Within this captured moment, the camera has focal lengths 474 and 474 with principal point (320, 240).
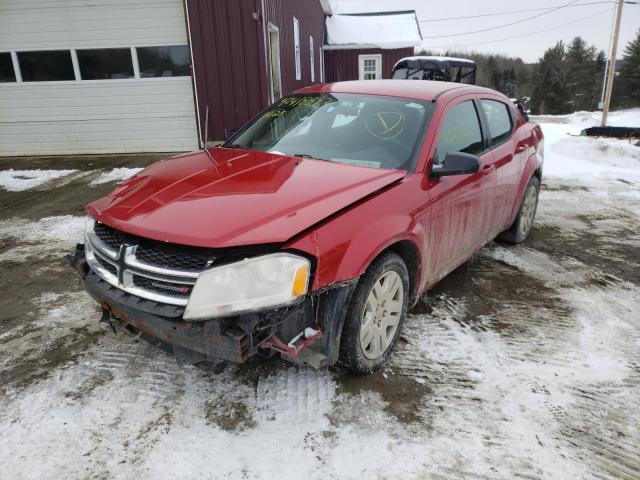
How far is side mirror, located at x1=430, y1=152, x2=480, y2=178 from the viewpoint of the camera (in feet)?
9.28

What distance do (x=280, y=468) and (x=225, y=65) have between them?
32.1 feet

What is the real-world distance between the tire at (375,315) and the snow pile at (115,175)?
624 cm

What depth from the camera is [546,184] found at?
7.96 metres

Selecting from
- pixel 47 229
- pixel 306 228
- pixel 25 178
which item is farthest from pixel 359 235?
pixel 25 178

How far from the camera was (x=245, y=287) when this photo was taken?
2.09 metres

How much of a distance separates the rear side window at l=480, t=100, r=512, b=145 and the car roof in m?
0.19

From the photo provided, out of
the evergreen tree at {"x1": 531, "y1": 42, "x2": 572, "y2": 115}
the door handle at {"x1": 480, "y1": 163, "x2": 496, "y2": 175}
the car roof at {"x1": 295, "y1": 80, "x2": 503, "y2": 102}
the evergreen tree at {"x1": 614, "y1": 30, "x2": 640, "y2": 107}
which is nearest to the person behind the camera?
the car roof at {"x1": 295, "y1": 80, "x2": 503, "y2": 102}

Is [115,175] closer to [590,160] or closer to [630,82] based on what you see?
[590,160]

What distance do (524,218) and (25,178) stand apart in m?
8.16

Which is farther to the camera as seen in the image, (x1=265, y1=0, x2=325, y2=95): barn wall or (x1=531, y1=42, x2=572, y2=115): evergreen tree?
(x1=531, y1=42, x2=572, y2=115): evergreen tree

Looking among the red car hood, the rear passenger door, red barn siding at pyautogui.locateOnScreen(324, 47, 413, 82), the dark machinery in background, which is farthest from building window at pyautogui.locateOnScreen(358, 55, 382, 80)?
the red car hood

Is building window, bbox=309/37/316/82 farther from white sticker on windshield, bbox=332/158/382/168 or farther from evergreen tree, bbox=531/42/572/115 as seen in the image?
evergreen tree, bbox=531/42/572/115

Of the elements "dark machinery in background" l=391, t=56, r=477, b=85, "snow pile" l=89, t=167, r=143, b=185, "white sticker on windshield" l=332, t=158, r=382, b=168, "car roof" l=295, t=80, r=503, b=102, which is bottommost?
"snow pile" l=89, t=167, r=143, b=185

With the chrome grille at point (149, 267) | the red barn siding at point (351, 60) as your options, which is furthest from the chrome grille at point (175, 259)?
the red barn siding at point (351, 60)
